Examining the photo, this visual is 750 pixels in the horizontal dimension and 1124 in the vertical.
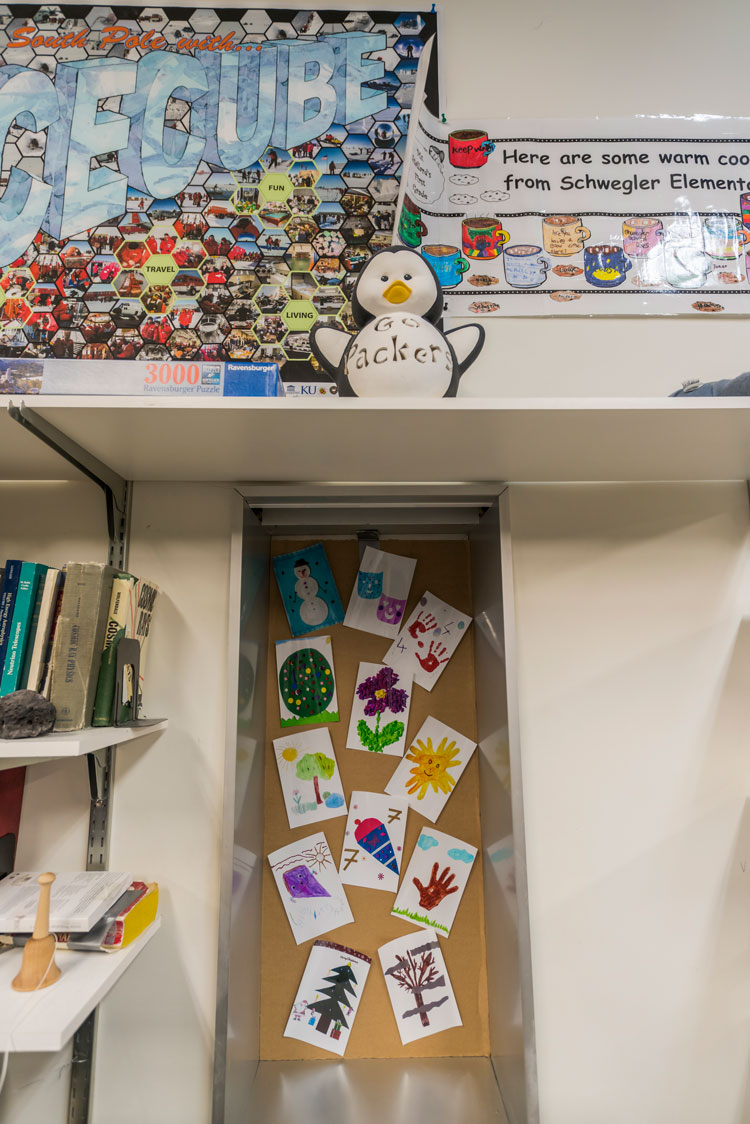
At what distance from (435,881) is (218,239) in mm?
1396

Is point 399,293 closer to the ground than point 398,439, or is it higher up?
higher up

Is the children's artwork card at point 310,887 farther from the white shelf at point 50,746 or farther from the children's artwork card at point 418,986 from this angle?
the white shelf at point 50,746

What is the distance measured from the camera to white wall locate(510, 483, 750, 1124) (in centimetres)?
118

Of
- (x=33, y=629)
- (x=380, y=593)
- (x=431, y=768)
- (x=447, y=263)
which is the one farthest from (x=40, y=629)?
(x=447, y=263)

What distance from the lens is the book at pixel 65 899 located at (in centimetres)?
89

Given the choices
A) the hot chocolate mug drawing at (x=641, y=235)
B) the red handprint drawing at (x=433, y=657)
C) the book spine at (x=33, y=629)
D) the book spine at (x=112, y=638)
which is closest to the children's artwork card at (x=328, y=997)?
the red handprint drawing at (x=433, y=657)

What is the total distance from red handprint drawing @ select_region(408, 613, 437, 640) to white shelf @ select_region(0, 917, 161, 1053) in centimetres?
77

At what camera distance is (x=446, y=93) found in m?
1.48

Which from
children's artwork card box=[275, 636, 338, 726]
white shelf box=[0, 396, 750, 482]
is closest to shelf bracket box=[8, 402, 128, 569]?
white shelf box=[0, 396, 750, 482]

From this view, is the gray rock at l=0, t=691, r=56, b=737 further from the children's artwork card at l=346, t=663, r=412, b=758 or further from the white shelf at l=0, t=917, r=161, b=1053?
the children's artwork card at l=346, t=663, r=412, b=758

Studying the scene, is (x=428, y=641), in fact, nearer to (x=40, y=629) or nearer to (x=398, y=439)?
(x=398, y=439)

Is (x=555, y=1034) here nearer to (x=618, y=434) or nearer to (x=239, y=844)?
(x=239, y=844)

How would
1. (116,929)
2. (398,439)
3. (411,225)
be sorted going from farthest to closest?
(411,225), (398,439), (116,929)

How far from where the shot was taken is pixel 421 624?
1.46 metres
